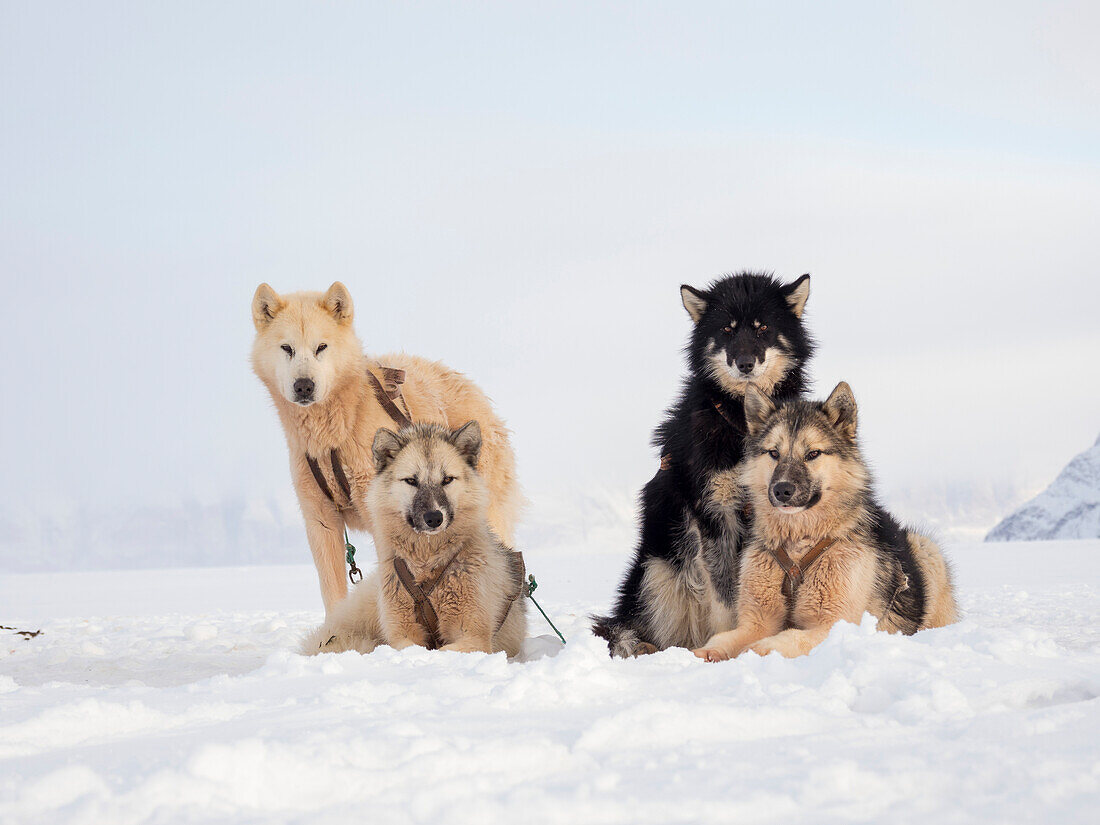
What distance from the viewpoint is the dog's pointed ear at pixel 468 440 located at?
461cm

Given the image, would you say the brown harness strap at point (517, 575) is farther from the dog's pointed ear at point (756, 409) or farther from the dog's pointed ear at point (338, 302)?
the dog's pointed ear at point (338, 302)

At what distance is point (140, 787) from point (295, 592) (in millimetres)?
13579

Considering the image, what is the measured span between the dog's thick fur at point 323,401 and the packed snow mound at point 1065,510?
5015 centimetres

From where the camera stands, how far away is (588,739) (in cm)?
233

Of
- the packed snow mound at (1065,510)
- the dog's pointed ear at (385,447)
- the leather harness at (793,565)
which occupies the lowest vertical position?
the packed snow mound at (1065,510)

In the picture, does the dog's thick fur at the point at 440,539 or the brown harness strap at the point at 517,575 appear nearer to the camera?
the dog's thick fur at the point at 440,539

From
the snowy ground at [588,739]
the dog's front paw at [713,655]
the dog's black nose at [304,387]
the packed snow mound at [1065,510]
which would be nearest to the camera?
the snowy ground at [588,739]

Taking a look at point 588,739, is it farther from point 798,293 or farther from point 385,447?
point 798,293

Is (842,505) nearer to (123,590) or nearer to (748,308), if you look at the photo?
(748,308)

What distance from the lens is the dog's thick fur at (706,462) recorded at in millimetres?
4508

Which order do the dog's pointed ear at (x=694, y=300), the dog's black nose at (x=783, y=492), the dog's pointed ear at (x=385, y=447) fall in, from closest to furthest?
1. the dog's black nose at (x=783, y=492)
2. the dog's pointed ear at (x=385, y=447)
3. the dog's pointed ear at (x=694, y=300)

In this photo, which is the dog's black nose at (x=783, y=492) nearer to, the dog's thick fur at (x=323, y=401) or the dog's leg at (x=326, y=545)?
the dog's thick fur at (x=323, y=401)

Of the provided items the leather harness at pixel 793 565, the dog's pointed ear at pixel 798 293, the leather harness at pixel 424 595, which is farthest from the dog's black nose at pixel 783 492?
the leather harness at pixel 424 595

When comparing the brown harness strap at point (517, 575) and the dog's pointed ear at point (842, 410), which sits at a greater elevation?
the dog's pointed ear at point (842, 410)
